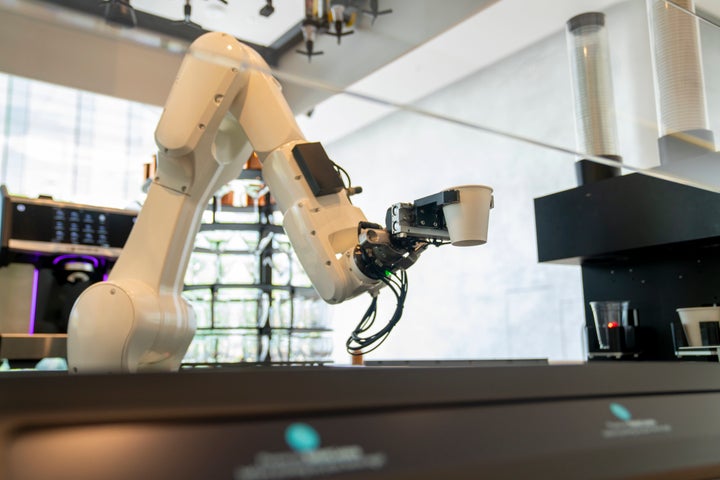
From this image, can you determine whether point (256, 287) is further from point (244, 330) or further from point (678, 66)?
point (678, 66)

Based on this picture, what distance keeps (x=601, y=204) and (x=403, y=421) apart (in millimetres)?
1679

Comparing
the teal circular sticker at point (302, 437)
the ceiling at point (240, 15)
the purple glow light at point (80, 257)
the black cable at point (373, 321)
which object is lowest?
the teal circular sticker at point (302, 437)

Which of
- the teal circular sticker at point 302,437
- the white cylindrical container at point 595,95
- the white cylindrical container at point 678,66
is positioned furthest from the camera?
the white cylindrical container at point 595,95

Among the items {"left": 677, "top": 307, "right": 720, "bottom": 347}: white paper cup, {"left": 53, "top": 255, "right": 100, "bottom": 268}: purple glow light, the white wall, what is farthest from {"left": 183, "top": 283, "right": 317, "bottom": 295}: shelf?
{"left": 677, "top": 307, "right": 720, "bottom": 347}: white paper cup

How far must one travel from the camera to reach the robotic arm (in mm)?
811

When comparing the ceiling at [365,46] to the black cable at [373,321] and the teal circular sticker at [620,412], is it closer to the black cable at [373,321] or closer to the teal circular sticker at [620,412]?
the black cable at [373,321]

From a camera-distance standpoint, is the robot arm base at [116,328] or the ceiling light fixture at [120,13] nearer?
the ceiling light fixture at [120,13]

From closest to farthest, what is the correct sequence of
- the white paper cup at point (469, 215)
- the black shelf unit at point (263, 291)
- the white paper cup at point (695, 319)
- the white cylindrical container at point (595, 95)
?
1. the white paper cup at point (469, 215)
2. the white cylindrical container at point (595, 95)
3. the white paper cup at point (695, 319)
4. the black shelf unit at point (263, 291)

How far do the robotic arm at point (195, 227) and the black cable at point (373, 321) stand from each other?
0.02m

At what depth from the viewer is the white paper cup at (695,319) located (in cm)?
158

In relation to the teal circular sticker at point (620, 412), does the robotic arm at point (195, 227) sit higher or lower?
higher

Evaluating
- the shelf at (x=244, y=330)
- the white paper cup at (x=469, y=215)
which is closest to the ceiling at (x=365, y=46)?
the white paper cup at (x=469, y=215)

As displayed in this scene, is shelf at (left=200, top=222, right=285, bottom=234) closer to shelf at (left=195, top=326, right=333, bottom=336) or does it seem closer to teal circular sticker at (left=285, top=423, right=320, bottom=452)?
shelf at (left=195, top=326, right=333, bottom=336)

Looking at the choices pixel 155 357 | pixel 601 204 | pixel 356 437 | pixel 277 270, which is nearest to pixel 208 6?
pixel 356 437
